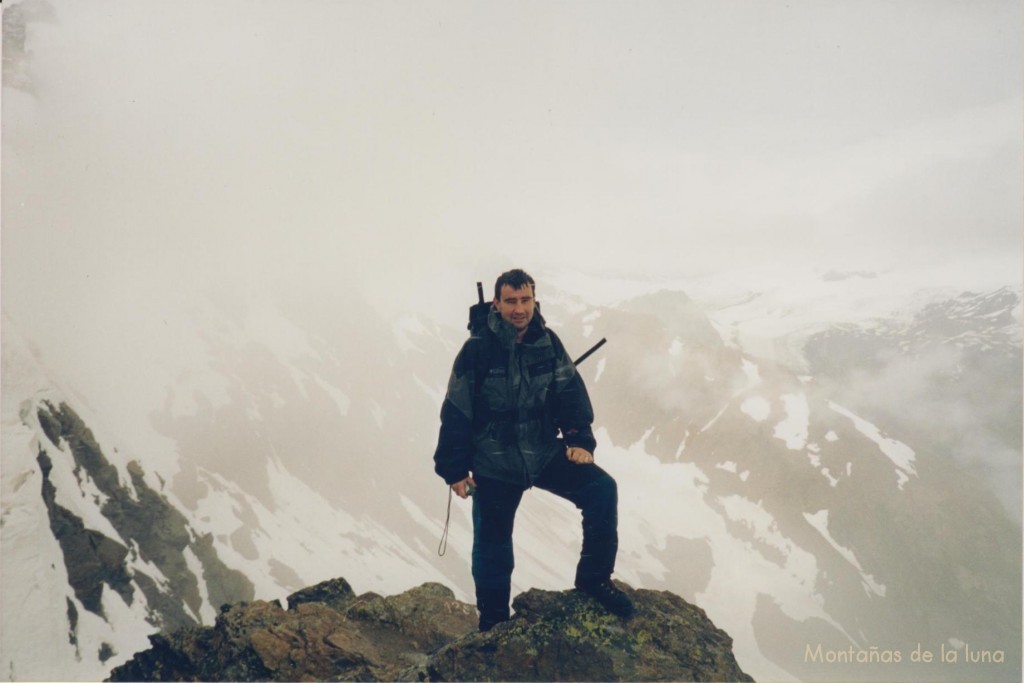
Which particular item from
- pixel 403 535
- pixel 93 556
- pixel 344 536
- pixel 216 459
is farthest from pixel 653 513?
pixel 93 556

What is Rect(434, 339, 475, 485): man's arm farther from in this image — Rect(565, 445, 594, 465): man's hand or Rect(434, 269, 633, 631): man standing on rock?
Rect(565, 445, 594, 465): man's hand

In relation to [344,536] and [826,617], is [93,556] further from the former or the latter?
[826,617]

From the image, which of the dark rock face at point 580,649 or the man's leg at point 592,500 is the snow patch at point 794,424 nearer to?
the dark rock face at point 580,649

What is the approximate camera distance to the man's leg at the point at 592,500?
6785 mm

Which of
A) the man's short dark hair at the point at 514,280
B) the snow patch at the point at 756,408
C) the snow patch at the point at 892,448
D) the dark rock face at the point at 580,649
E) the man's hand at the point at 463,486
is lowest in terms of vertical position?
the snow patch at the point at 892,448

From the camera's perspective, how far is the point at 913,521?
150 metres

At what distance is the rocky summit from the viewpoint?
21.6 ft

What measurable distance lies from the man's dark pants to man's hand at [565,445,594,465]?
168mm

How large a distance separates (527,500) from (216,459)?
73.5 meters

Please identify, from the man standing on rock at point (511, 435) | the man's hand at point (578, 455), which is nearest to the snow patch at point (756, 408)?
the man standing on rock at point (511, 435)

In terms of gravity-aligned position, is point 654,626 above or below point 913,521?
above

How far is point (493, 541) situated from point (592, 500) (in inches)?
52.5

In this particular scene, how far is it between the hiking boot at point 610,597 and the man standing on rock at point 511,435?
0.39 metres

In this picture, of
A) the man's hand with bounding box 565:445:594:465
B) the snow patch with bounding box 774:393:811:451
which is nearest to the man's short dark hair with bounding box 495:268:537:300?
the man's hand with bounding box 565:445:594:465
